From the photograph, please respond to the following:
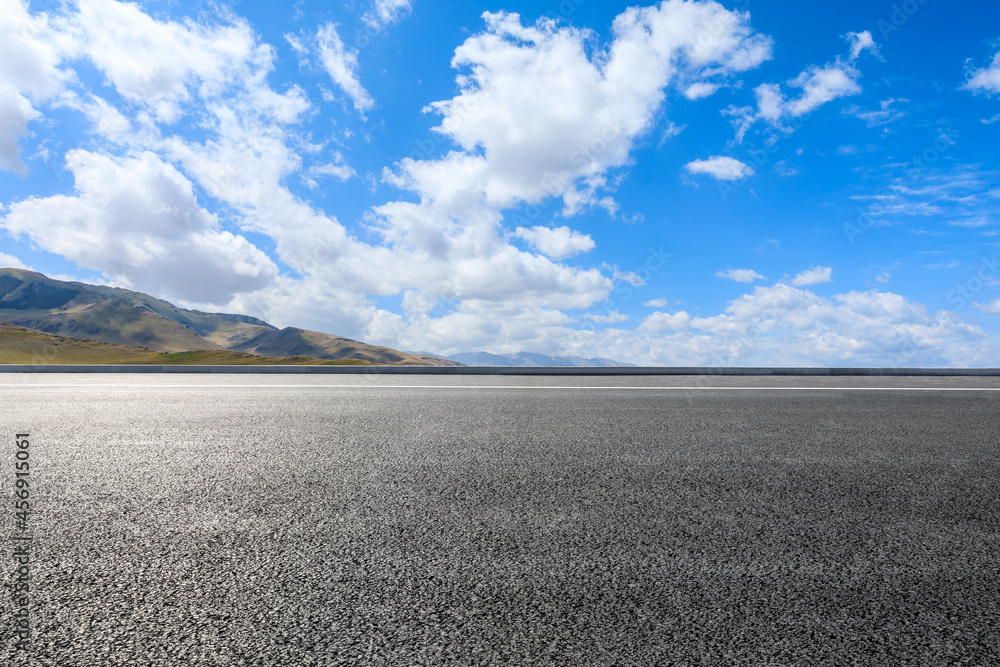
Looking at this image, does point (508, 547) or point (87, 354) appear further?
point (87, 354)

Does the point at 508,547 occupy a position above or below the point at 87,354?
below

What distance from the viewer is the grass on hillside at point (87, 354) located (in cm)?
4562

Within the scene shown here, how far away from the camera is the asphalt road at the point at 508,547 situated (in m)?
1.64

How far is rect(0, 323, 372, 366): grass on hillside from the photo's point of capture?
45625mm

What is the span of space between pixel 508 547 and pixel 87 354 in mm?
97096

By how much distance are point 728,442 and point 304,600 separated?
3880 mm

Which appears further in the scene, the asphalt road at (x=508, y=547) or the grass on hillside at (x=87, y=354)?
the grass on hillside at (x=87, y=354)

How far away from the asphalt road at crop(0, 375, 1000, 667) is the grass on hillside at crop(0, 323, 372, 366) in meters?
33.1

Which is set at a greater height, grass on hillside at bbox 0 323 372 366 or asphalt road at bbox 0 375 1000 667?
grass on hillside at bbox 0 323 372 366

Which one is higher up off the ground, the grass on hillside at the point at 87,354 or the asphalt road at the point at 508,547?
the grass on hillside at the point at 87,354

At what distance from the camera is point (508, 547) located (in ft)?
7.56

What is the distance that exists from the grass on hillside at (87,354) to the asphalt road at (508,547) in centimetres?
3309

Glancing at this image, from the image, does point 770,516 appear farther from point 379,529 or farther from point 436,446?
point 436,446

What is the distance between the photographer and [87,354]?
254ft
